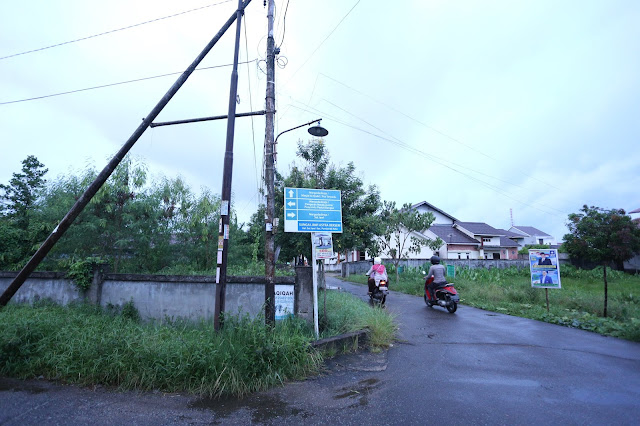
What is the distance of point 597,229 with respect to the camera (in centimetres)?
977

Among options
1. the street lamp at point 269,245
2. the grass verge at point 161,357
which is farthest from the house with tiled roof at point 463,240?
the grass verge at point 161,357

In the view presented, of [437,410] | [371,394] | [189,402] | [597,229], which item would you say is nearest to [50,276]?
[189,402]

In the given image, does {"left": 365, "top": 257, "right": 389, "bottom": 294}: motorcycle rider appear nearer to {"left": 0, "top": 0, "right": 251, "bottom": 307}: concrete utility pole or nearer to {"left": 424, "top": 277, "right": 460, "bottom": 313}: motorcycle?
{"left": 424, "top": 277, "right": 460, "bottom": 313}: motorcycle

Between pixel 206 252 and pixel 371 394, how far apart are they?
744 centimetres

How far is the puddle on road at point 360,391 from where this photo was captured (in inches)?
161

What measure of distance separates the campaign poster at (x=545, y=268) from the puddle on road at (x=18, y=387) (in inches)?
478

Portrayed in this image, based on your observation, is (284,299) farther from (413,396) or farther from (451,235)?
(451,235)

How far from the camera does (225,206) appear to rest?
19.0 ft

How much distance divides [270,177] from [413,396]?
446 cm

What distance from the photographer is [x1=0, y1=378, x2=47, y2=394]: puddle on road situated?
439cm

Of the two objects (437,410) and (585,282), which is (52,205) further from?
(585,282)

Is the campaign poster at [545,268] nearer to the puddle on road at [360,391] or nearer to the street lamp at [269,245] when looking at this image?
the puddle on road at [360,391]

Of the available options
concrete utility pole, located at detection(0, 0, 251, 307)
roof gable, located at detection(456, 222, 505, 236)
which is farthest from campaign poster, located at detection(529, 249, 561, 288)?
roof gable, located at detection(456, 222, 505, 236)

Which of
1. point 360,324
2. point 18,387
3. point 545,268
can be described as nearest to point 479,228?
point 545,268
